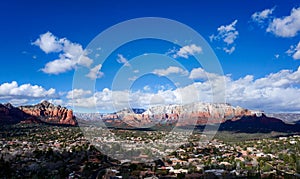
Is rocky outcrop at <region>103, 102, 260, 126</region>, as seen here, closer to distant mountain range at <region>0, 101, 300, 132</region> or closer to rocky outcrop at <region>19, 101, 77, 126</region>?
distant mountain range at <region>0, 101, 300, 132</region>

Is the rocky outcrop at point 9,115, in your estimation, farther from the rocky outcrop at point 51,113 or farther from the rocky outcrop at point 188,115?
the rocky outcrop at point 188,115

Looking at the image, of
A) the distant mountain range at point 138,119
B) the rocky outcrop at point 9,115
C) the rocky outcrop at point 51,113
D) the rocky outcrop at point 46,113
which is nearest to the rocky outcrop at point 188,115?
the distant mountain range at point 138,119

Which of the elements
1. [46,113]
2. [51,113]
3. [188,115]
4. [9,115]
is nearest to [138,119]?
[188,115]

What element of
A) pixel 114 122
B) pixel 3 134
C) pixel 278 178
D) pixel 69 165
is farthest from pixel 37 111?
pixel 278 178

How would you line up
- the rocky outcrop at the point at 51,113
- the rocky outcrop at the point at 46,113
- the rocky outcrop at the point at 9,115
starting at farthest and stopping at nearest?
the rocky outcrop at the point at 51,113, the rocky outcrop at the point at 46,113, the rocky outcrop at the point at 9,115

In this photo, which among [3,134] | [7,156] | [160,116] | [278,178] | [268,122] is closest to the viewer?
[278,178]

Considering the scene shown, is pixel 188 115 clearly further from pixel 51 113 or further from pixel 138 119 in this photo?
pixel 51 113

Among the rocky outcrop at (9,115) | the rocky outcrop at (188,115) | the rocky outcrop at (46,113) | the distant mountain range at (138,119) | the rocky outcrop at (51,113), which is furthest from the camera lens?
the rocky outcrop at (51,113)

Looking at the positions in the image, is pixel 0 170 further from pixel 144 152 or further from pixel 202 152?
pixel 202 152

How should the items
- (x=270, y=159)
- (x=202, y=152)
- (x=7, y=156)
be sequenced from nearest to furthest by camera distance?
(x=7, y=156) < (x=270, y=159) < (x=202, y=152)
